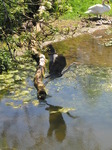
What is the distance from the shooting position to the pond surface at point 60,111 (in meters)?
5.59


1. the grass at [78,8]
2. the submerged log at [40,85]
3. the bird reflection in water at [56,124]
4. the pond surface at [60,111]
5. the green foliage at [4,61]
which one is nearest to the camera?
the pond surface at [60,111]

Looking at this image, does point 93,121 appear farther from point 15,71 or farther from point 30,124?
point 15,71

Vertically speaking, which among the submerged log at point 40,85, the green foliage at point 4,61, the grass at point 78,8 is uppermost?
the grass at point 78,8

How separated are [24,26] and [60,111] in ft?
10.2

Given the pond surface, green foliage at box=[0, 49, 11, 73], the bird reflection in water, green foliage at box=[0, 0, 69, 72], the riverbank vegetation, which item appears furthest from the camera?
green foliage at box=[0, 49, 11, 73]

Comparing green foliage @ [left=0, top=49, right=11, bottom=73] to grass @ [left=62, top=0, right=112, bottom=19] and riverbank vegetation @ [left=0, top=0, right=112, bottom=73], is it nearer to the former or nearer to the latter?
riverbank vegetation @ [left=0, top=0, right=112, bottom=73]

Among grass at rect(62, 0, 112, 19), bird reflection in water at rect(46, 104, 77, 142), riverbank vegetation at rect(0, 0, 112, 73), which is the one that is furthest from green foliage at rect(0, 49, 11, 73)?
grass at rect(62, 0, 112, 19)

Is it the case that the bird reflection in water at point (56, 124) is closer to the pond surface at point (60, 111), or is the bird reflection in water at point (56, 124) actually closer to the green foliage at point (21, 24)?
the pond surface at point (60, 111)

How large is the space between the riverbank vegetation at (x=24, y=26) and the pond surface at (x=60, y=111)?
0.58 metres

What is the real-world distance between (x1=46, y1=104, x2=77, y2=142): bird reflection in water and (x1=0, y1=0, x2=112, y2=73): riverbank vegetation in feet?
4.49

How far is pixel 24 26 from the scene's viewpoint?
341 inches

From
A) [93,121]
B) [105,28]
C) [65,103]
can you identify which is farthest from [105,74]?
[105,28]

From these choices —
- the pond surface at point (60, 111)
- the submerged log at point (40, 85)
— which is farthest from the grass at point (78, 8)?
the submerged log at point (40, 85)

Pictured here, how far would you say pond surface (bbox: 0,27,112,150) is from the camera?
18.4 feet
